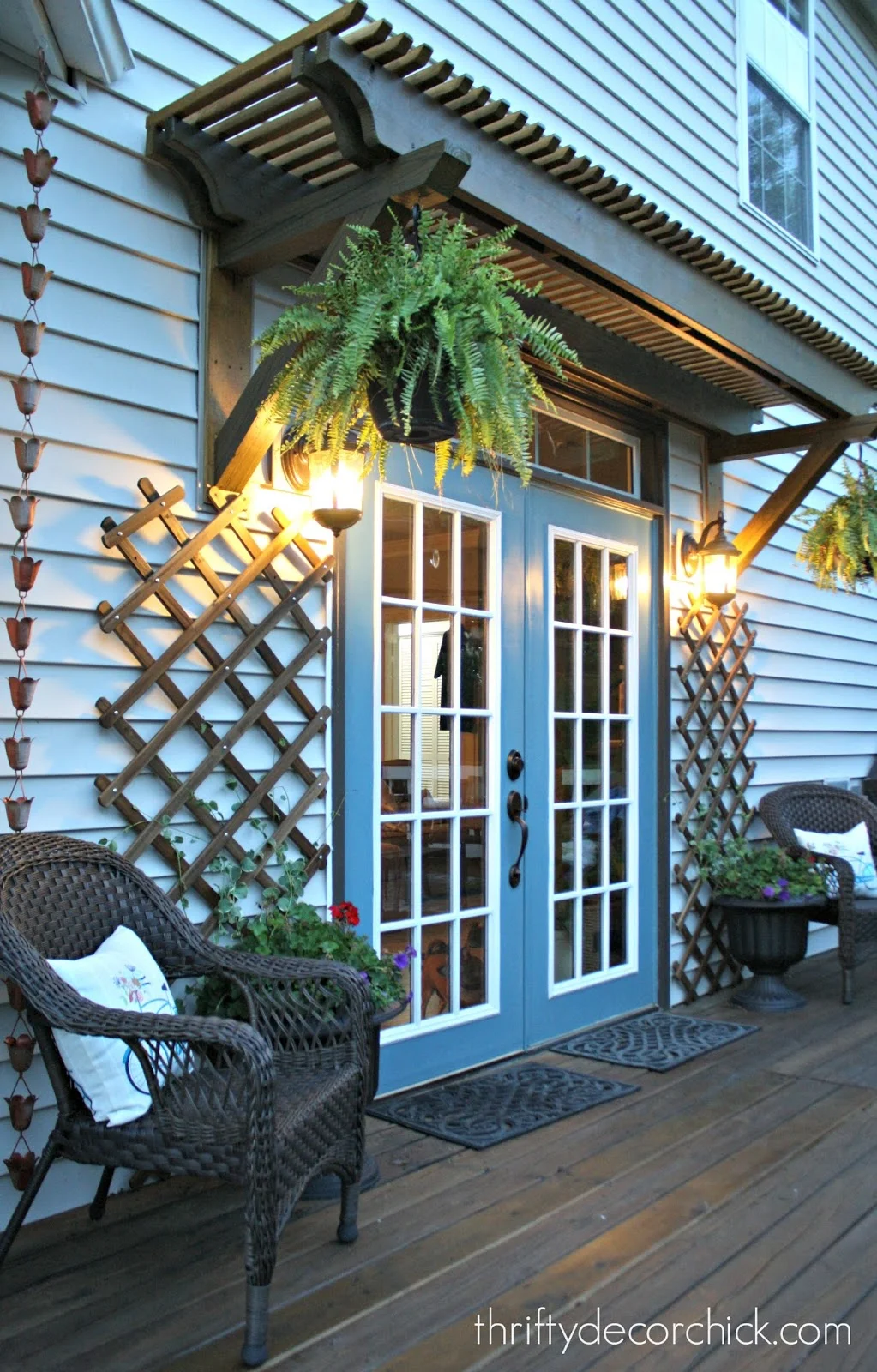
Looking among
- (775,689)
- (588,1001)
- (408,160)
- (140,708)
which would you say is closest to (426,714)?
(140,708)

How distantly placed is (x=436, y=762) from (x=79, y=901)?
142cm

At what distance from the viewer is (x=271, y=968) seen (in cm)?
238

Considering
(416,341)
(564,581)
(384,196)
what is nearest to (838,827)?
(564,581)

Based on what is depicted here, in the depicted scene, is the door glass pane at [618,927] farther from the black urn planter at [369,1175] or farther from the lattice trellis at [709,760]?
the black urn planter at [369,1175]

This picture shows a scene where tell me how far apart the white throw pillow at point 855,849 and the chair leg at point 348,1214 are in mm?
2939

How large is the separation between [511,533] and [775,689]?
6.93ft

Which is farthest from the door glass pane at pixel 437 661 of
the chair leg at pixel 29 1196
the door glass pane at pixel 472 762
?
the chair leg at pixel 29 1196

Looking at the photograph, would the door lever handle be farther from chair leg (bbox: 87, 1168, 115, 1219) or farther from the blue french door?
chair leg (bbox: 87, 1168, 115, 1219)

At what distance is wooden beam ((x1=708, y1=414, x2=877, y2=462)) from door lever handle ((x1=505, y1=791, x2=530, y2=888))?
6.30ft

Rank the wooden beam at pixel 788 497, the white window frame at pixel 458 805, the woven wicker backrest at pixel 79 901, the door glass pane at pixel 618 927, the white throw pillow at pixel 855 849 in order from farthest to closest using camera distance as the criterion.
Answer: the white throw pillow at pixel 855 849 < the wooden beam at pixel 788 497 < the door glass pane at pixel 618 927 < the white window frame at pixel 458 805 < the woven wicker backrest at pixel 79 901

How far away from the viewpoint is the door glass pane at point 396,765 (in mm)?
3355

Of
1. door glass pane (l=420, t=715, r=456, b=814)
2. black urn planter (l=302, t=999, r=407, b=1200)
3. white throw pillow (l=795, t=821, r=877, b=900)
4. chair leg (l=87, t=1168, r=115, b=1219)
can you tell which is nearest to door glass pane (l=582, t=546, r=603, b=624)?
door glass pane (l=420, t=715, r=456, b=814)

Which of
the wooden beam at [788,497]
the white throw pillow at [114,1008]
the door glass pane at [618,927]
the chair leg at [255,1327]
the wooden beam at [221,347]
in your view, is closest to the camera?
the chair leg at [255,1327]

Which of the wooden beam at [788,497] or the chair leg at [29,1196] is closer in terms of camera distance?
the chair leg at [29,1196]
